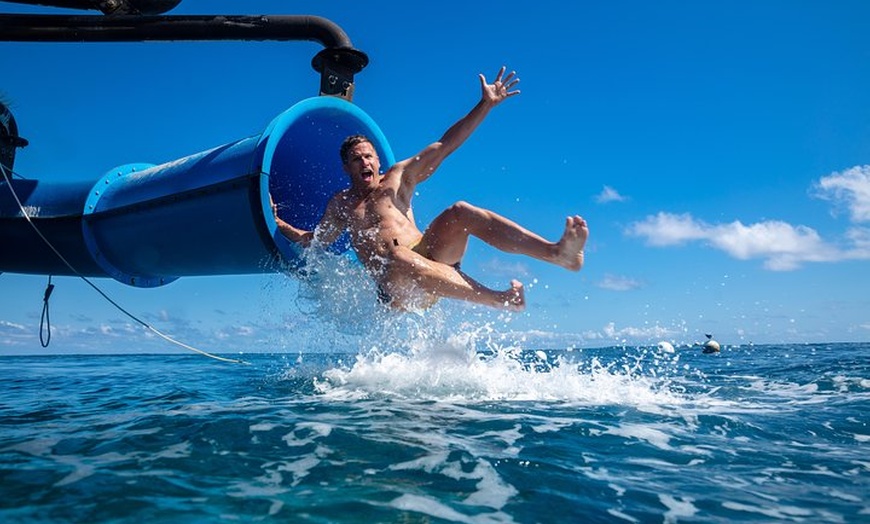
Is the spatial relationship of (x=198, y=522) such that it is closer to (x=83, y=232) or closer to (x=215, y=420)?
(x=215, y=420)

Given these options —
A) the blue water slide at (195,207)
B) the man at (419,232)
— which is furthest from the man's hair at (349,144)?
the blue water slide at (195,207)

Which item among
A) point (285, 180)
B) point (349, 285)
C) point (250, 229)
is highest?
point (285, 180)

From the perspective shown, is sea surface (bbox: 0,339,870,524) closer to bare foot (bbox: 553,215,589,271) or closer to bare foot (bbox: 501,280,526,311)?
bare foot (bbox: 501,280,526,311)

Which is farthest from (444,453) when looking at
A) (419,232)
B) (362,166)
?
(362,166)

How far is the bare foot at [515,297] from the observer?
439cm

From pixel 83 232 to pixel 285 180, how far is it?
1.85 metres

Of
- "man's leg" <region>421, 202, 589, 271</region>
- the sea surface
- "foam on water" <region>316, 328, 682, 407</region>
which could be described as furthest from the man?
the sea surface

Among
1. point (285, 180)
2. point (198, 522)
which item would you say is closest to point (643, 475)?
point (198, 522)

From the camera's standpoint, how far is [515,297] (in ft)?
14.4

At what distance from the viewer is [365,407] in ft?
11.9

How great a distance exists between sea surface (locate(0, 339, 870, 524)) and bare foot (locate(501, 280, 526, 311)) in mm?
620

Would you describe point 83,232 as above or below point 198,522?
above

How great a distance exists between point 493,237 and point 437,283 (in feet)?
1.80

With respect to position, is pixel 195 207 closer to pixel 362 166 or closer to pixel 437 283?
pixel 362 166
